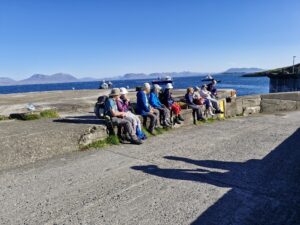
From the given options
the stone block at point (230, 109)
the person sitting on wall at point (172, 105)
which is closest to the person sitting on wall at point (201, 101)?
the stone block at point (230, 109)

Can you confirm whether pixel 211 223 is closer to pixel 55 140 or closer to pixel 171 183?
pixel 171 183

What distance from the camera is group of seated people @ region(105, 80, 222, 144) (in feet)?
28.8

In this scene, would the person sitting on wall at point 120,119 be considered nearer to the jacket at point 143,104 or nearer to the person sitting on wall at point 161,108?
the jacket at point 143,104

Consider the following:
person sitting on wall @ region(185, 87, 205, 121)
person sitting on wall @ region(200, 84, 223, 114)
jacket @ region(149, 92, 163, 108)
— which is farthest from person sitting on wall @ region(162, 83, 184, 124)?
person sitting on wall @ region(200, 84, 223, 114)

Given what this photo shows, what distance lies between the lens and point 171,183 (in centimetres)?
573

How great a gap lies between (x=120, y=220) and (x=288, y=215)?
7.44ft

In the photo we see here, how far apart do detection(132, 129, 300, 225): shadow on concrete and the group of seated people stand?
1910 mm

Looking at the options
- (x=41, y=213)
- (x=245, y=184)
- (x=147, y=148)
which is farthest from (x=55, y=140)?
(x=245, y=184)

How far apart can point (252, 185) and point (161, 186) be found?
156 centimetres

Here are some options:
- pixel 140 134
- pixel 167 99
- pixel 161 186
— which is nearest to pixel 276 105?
pixel 167 99

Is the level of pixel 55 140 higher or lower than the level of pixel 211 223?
higher

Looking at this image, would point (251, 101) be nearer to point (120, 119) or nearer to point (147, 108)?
point (147, 108)

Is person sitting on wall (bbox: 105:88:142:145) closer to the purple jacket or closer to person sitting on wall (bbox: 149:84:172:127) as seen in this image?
→ the purple jacket

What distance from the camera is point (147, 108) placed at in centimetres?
999
